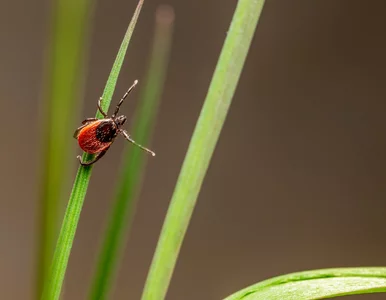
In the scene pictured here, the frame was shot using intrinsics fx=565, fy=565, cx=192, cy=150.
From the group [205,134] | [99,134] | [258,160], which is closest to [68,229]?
[205,134]

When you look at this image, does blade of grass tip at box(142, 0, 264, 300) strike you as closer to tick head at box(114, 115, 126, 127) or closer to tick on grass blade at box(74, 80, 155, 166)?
tick on grass blade at box(74, 80, 155, 166)

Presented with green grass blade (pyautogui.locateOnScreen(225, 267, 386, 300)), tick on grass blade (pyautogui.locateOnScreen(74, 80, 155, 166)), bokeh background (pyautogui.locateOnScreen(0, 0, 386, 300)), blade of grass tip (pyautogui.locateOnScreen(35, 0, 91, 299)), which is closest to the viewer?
blade of grass tip (pyautogui.locateOnScreen(35, 0, 91, 299))

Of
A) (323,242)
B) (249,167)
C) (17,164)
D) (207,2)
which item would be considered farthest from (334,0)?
(17,164)

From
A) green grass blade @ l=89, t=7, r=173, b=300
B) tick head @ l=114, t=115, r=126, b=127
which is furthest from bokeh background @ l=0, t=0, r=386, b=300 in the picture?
green grass blade @ l=89, t=7, r=173, b=300

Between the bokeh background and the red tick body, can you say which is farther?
the bokeh background

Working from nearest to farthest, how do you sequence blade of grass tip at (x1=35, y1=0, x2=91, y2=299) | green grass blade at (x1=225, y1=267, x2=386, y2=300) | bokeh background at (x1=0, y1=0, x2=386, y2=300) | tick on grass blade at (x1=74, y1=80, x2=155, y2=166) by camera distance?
1. blade of grass tip at (x1=35, y1=0, x2=91, y2=299)
2. green grass blade at (x1=225, y1=267, x2=386, y2=300)
3. tick on grass blade at (x1=74, y1=80, x2=155, y2=166)
4. bokeh background at (x1=0, y1=0, x2=386, y2=300)

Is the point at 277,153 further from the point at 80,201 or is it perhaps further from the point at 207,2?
the point at 80,201

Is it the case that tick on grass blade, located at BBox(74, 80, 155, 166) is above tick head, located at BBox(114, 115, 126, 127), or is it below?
below
